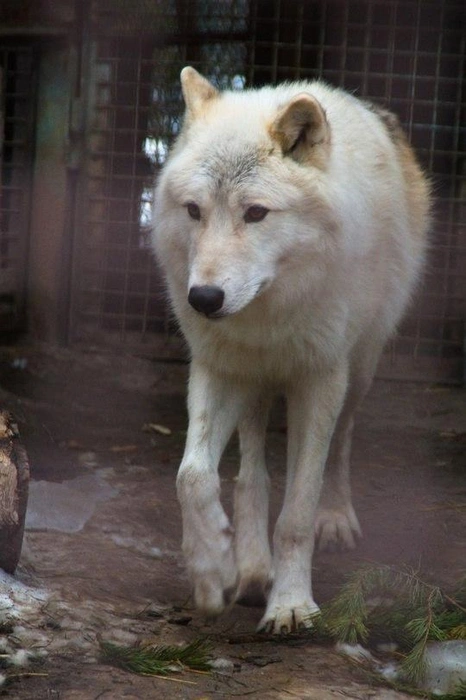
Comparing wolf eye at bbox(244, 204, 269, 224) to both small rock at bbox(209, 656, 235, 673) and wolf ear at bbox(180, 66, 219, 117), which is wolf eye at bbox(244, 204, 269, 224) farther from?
small rock at bbox(209, 656, 235, 673)

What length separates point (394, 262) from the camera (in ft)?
14.1

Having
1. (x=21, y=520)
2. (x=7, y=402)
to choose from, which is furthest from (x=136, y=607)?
(x=7, y=402)

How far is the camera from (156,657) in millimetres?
3096

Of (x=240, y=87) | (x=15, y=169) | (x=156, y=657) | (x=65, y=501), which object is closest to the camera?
(x=156, y=657)

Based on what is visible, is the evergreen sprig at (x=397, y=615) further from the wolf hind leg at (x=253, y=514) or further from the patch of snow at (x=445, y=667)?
the wolf hind leg at (x=253, y=514)

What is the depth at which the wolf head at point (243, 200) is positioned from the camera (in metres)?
3.27

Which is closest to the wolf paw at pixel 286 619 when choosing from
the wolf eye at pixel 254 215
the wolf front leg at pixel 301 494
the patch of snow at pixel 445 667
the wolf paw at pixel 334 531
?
the wolf front leg at pixel 301 494

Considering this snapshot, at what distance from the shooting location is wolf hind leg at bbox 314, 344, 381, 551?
4543mm

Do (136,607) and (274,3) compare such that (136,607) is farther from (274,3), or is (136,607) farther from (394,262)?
(274,3)

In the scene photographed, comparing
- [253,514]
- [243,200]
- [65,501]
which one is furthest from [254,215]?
[65,501]

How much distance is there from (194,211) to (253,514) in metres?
1.18

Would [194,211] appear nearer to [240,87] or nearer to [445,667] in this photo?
[445,667]

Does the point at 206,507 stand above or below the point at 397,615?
above

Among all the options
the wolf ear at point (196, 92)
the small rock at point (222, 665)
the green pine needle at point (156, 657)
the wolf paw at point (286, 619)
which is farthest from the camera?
the wolf ear at point (196, 92)
